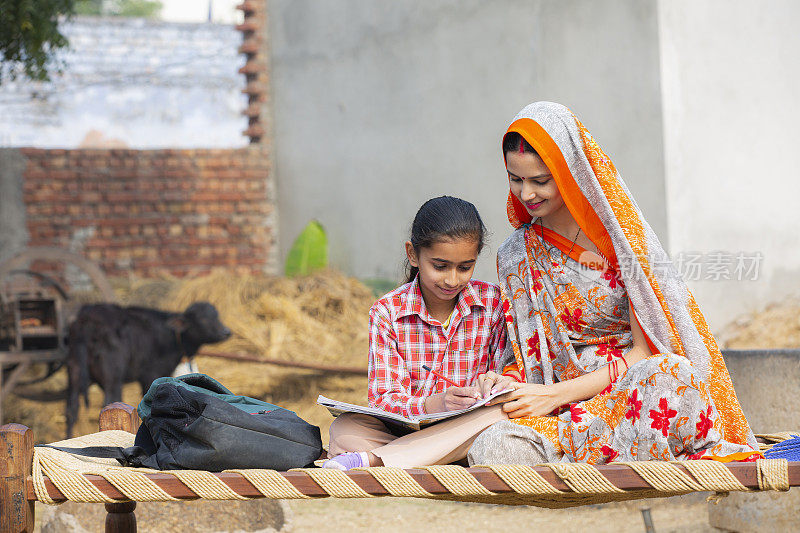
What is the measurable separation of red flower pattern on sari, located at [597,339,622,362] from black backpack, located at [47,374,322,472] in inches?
37.1

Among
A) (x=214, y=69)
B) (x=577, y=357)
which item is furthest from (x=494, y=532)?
(x=214, y=69)

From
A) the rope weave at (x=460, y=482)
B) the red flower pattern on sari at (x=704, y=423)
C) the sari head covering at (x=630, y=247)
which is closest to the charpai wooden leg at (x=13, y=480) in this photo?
the rope weave at (x=460, y=482)

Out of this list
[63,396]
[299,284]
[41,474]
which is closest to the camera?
[41,474]

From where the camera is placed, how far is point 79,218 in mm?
8789

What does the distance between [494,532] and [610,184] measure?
281 cm

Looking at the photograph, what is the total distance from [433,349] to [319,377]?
4304 mm

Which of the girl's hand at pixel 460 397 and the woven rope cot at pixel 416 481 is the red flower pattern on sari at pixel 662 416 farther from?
the girl's hand at pixel 460 397

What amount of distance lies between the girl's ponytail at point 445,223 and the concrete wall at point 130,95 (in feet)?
34.6

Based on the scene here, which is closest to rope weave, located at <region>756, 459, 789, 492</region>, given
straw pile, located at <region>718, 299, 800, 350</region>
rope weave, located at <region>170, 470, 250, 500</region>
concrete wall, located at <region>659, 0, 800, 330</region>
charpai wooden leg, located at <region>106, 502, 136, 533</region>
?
rope weave, located at <region>170, 470, 250, 500</region>

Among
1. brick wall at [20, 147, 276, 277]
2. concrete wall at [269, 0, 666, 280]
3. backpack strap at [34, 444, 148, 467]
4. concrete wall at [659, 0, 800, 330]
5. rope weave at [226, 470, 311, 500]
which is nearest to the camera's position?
rope weave at [226, 470, 311, 500]

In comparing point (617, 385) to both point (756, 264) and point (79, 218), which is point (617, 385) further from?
point (79, 218)

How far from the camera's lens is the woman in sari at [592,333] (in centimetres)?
258

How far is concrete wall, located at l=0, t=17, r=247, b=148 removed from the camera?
13031mm

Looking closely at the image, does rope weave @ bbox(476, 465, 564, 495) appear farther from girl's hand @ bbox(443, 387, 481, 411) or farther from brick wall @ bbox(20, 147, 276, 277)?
brick wall @ bbox(20, 147, 276, 277)
